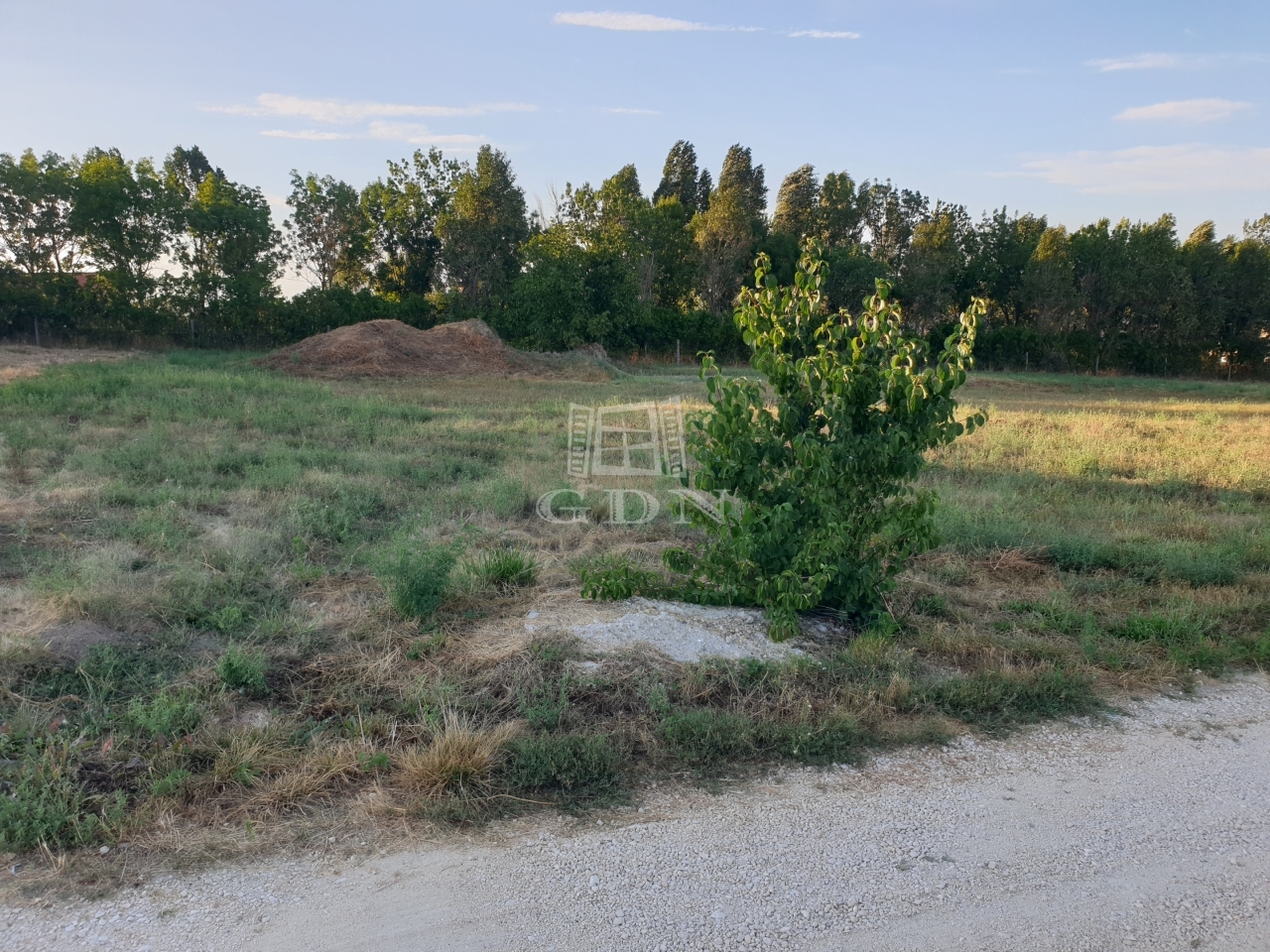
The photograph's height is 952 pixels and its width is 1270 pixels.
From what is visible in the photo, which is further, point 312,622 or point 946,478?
point 946,478

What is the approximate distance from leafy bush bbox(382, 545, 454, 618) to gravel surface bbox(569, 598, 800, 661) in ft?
3.24

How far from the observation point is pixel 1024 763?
409 cm

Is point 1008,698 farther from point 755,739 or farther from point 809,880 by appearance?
point 809,880

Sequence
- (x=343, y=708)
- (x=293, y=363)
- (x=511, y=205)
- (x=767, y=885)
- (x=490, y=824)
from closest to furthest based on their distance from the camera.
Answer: (x=767, y=885), (x=490, y=824), (x=343, y=708), (x=293, y=363), (x=511, y=205)

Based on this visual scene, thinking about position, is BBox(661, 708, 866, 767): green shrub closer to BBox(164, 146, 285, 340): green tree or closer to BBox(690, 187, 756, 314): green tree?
BBox(164, 146, 285, 340): green tree

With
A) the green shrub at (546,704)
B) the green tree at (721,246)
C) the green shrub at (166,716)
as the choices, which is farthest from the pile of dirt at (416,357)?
the green shrub at (546,704)

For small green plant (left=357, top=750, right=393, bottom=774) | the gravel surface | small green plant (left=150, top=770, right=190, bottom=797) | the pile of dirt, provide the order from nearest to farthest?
1. small green plant (left=150, top=770, right=190, bottom=797)
2. small green plant (left=357, top=750, right=393, bottom=774)
3. the gravel surface
4. the pile of dirt

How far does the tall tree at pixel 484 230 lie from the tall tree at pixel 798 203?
51.9 ft

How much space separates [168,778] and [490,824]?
1.41 meters

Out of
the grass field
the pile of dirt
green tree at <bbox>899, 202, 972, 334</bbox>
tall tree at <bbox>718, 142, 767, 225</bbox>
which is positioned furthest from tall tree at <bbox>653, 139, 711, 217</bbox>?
the grass field

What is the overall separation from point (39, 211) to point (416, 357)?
54.7 feet

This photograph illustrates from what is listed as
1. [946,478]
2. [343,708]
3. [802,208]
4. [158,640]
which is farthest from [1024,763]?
[802,208]

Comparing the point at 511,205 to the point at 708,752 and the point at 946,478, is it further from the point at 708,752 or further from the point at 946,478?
the point at 708,752

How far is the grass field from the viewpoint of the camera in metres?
3.81
